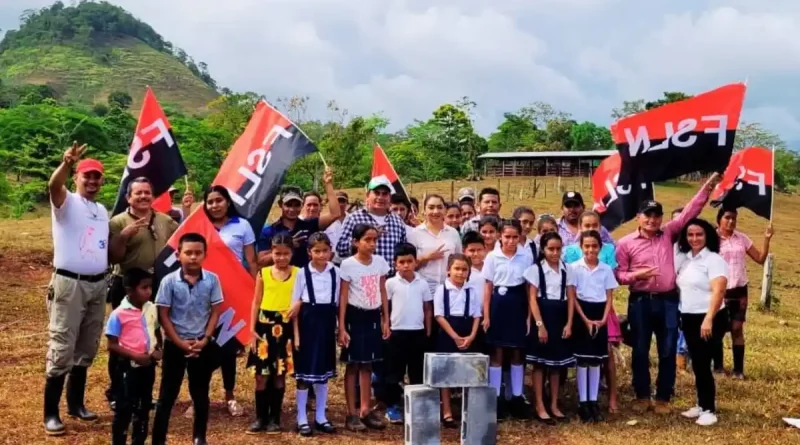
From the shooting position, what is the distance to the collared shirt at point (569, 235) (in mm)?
6935

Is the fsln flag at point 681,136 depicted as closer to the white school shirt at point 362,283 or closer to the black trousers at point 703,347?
the black trousers at point 703,347

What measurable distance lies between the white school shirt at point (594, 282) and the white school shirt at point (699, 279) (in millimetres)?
613

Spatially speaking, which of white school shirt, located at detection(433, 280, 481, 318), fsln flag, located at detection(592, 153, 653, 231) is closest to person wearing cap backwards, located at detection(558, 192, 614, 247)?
fsln flag, located at detection(592, 153, 653, 231)

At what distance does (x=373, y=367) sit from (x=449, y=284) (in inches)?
41.8

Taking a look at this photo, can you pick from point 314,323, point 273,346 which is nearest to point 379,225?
point 314,323

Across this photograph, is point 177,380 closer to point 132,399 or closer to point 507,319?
point 132,399

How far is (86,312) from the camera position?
223 inches

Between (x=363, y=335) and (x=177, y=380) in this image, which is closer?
(x=177, y=380)

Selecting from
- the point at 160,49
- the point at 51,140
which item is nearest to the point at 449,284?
the point at 51,140

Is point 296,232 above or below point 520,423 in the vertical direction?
above

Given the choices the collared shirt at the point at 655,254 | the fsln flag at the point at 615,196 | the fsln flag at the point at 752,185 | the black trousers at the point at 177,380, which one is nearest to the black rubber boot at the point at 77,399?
the black trousers at the point at 177,380

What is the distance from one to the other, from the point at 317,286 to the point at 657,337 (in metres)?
3.14

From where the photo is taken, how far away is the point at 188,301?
507cm

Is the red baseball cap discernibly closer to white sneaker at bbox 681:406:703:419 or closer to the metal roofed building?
white sneaker at bbox 681:406:703:419
